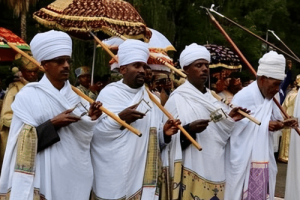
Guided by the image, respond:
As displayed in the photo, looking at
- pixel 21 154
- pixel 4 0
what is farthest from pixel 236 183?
pixel 4 0

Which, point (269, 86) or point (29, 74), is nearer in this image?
point (269, 86)

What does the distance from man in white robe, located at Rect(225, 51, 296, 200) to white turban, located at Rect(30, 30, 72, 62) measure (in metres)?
2.36

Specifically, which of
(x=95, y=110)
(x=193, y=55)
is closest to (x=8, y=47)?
(x=193, y=55)

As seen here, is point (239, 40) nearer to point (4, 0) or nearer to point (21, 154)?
point (4, 0)

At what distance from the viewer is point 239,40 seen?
2228cm

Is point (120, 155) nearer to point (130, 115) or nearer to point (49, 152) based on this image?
point (130, 115)

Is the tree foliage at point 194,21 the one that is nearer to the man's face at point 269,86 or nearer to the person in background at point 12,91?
the person in background at point 12,91

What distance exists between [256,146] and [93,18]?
2491 mm

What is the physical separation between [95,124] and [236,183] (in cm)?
194

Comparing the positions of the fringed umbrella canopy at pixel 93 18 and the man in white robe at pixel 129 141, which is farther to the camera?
the fringed umbrella canopy at pixel 93 18

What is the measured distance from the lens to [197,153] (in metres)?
6.90

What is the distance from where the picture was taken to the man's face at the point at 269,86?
714cm

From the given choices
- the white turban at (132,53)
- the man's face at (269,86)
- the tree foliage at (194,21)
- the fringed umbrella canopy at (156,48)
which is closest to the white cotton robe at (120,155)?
the white turban at (132,53)

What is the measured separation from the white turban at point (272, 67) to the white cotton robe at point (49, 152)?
230 centimetres
